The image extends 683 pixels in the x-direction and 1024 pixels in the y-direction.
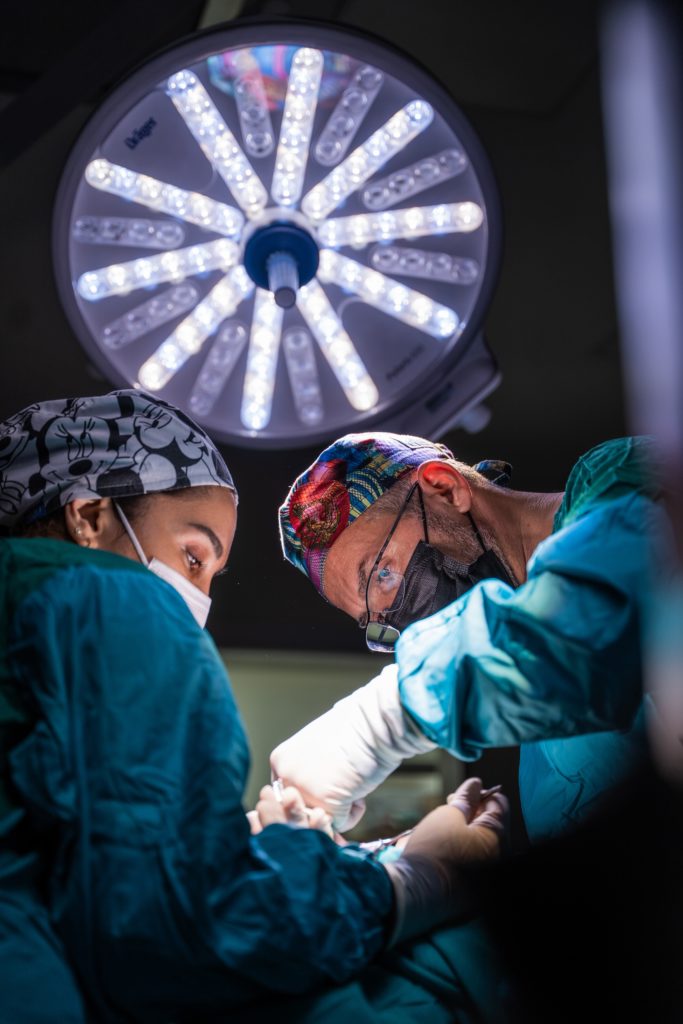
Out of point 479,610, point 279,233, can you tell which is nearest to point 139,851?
point 479,610

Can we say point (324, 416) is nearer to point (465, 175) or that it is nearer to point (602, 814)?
point (465, 175)

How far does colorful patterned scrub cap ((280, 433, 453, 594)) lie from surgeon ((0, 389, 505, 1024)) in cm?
68

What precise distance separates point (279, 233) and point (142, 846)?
1302 mm

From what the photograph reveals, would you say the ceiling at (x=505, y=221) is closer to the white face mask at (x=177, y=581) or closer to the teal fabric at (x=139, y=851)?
the white face mask at (x=177, y=581)

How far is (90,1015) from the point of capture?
1110 mm

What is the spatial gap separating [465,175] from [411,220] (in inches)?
5.5

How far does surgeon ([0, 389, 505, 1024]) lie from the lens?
3.54 ft

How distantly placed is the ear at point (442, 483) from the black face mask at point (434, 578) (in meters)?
0.08

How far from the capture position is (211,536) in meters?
1.70

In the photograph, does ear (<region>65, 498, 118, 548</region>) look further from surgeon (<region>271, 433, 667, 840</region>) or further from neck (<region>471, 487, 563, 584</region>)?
neck (<region>471, 487, 563, 584</region>)

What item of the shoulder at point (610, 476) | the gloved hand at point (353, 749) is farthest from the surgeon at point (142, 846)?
the shoulder at point (610, 476)

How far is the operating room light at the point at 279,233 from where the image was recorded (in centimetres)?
188

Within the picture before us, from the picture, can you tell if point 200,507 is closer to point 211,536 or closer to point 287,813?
point 211,536

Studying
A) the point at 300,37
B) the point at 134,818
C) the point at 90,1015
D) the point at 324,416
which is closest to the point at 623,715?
the point at 134,818
